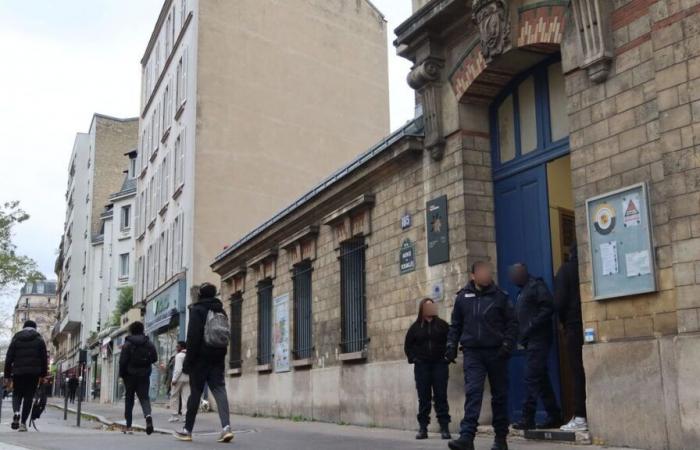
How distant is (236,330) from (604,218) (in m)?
14.3

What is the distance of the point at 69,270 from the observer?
6906 centimetres

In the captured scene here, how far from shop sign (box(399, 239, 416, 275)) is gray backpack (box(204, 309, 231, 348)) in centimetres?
318

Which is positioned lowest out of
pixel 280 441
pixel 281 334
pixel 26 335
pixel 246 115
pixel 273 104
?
pixel 280 441

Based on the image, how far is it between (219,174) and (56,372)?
65.2 meters

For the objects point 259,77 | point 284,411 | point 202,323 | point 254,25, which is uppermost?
point 254,25

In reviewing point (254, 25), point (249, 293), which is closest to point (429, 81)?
point (249, 293)

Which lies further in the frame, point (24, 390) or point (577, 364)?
point (24, 390)

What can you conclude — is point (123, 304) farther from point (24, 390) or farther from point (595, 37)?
point (595, 37)

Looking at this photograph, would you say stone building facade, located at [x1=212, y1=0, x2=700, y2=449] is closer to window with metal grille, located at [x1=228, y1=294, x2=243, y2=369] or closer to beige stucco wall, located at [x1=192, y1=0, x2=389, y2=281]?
window with metal grille, located at [x1=228, y1=294, x2=243, y2=369]

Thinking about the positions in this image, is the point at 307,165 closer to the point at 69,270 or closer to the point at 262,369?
the point at 262,369

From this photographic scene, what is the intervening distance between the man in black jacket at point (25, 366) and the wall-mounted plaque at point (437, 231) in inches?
241

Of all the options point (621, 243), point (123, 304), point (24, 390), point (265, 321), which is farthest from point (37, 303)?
point (621, 243)

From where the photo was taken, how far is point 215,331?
9633 mm

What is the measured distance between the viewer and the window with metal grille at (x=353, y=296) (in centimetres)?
1352
